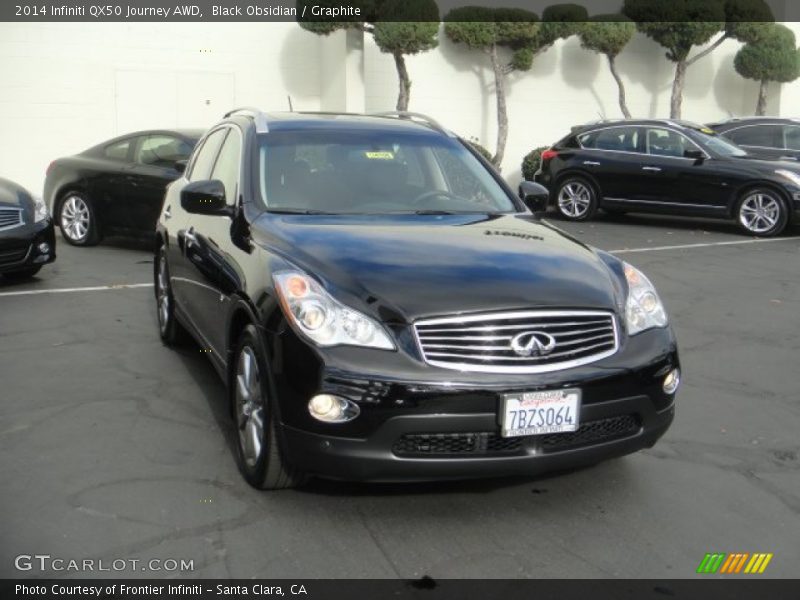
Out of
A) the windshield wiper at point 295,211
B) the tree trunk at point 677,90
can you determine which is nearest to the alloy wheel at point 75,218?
the windshield wiper at point 295,211

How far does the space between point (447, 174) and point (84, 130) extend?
40.9 feet

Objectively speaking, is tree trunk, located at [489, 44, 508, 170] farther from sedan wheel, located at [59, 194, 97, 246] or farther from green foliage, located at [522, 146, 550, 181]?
sedan wheel, located at [59, 194, 97, 246]

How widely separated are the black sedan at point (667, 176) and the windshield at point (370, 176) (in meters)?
9.05

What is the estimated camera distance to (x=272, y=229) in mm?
4750

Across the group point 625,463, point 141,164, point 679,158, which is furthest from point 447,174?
point 679,158


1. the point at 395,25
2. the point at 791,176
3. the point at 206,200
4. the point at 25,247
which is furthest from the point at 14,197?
the point at 791,176

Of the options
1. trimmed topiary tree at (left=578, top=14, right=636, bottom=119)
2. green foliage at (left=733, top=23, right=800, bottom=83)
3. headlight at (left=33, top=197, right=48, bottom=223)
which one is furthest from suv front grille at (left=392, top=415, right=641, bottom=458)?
green foliage at (left=733, top=23, right=800, bottom=83)

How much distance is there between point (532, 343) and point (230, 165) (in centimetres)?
249

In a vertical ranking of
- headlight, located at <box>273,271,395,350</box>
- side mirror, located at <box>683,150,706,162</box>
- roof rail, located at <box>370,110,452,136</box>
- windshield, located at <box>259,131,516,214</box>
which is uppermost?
roof rail, located at <box>370,110,452,136</box>

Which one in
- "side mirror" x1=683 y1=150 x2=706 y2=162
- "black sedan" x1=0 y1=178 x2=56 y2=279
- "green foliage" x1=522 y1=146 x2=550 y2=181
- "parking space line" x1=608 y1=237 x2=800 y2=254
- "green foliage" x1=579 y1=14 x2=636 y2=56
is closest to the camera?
"black sedan" x1=0 y1=178 x2=56 y2=279

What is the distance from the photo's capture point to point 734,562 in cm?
377

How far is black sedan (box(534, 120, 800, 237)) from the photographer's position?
13836mm

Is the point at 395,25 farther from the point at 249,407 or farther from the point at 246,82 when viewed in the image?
the point at 249,407

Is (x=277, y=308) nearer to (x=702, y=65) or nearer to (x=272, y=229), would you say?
(x=272, y=229)
